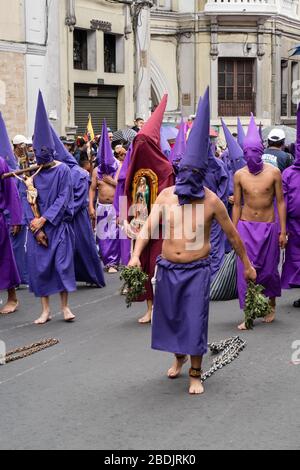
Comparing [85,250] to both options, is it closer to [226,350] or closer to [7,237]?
[7,237]

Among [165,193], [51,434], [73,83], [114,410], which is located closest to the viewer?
[51,434]

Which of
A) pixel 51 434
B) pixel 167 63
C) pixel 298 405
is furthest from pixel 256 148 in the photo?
pixel 167 63

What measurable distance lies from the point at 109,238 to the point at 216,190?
2.76m

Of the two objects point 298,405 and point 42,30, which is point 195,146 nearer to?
point 298,405

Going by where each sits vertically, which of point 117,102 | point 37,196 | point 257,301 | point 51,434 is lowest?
point 51,434

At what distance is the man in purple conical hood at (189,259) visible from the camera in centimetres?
648

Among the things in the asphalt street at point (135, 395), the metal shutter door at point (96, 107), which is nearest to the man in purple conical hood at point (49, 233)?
the asphalt street at point (135, 395)

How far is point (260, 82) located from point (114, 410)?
27880 mm

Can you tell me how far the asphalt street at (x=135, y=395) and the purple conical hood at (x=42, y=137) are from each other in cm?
170

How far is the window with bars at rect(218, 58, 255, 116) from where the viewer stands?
32750 millimetres

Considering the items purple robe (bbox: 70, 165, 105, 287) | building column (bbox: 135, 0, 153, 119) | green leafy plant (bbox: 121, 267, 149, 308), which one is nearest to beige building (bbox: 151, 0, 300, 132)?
building column (bbox: 135, 0, 153, 119)

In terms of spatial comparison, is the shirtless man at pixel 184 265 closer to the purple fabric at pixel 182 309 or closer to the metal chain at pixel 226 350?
the purple fabric at pixel 182 309

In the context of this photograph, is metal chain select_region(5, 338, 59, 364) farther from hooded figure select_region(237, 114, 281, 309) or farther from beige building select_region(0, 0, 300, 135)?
beige building select_region(0, 0, 300, 135)

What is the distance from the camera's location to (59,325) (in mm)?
9219
